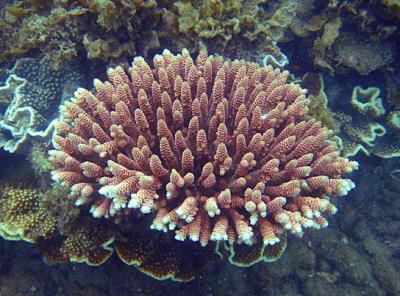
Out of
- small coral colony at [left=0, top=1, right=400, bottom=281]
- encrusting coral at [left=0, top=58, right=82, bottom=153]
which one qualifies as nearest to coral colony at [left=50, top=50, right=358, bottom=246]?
small coral colony at [left=0, top=1, right=400, bottom=281]

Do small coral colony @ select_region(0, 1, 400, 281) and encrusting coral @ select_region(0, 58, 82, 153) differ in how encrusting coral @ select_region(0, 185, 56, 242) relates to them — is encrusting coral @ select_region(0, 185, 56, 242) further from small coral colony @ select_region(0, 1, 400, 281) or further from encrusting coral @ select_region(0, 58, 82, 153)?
encrusting coral @ select_region(0, 58, 82, 153)

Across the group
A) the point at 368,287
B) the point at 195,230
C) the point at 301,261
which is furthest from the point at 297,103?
the point at 368,287

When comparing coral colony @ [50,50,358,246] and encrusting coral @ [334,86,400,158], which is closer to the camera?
coral colony @ [50,50,358,246]

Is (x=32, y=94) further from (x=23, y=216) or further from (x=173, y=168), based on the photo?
(x=173, y=168)

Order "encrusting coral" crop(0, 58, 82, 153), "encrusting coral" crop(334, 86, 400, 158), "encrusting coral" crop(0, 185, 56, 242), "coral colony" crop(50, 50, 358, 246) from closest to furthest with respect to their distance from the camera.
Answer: "coral colony" crop(50, 50, 358, 246) → "encrusting coral" crop(0, 185, 56, 242) → "encrusting coral" crop(0, 58, 82, 153) → "encrusting coral" crop(334, 86, 400, 158)

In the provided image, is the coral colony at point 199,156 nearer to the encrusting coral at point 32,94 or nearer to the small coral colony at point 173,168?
the small coral colony at point 173,168

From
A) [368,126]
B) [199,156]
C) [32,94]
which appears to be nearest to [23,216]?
[32,94]
